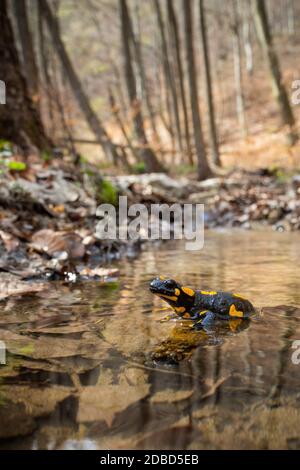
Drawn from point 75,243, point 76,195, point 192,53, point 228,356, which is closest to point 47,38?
point 192,53

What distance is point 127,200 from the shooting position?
9094mm

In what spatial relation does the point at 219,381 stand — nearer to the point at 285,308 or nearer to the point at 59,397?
the point at 59,397

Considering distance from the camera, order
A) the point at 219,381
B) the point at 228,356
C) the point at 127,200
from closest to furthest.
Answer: the point at 219,381 → the point at 228,356 → the point at 127,200

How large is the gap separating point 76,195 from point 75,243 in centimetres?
214

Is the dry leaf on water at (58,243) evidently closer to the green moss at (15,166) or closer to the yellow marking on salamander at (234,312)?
the green moss at (15,166)

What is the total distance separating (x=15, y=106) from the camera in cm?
873

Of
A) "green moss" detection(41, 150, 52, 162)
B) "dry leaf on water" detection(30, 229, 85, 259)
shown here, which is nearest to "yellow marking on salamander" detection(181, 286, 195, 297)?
"dry leaf on water" detection(30, 229, 85, 259)

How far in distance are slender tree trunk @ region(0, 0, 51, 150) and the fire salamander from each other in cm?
600

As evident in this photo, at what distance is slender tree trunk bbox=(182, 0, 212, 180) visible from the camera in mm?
15531

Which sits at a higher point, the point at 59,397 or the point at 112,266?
the point at 59,397

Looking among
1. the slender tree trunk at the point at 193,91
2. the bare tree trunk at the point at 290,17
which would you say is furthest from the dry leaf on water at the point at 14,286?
the bare tree trunk at the point at 290,17

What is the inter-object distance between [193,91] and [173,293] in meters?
13.7

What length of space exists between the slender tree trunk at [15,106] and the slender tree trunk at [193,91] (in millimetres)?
7811

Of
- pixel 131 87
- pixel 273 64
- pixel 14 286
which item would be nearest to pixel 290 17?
pixel 273 64
